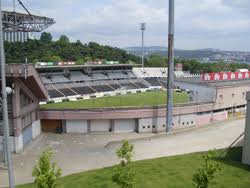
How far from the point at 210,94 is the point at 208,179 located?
3584cm

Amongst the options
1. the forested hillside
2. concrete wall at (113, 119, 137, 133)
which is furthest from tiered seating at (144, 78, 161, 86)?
concrete wall at (113, 119, 137, 133)

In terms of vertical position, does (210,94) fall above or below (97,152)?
above

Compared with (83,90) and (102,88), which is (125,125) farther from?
(102,88)

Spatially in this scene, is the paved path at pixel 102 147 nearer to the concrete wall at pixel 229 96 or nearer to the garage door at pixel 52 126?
the garage door at pixel 52 126

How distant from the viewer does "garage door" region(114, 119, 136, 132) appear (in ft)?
126

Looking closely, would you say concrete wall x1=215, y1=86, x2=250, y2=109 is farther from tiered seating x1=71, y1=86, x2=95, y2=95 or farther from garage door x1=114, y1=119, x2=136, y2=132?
tiered seating x1=71, y1=86, x2=95, y2=95

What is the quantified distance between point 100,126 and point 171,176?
22283 millimetres

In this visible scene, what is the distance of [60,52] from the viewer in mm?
89375

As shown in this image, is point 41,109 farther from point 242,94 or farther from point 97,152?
point 242,94

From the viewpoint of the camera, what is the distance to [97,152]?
97.1 feet

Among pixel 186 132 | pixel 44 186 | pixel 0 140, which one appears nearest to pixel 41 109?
pixel 0 140

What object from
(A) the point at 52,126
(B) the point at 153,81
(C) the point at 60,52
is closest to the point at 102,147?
(A) the point at 52,126

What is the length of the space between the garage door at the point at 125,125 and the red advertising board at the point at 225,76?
19.6 meters

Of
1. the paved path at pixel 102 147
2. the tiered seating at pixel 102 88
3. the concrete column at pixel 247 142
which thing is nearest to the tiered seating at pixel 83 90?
the tiered seating at pixel 102 88
